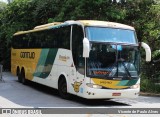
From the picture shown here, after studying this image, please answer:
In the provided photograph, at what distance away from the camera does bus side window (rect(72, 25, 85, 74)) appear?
15.4m

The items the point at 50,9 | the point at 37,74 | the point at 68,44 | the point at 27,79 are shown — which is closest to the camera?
the point at 68,44

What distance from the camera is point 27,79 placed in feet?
77.3

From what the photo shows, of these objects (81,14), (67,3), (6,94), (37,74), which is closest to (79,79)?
(6,94)

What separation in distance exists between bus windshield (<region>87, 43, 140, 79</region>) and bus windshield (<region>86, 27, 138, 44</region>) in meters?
0.28

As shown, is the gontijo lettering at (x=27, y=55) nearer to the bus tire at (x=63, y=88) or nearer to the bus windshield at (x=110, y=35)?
the bus tire at (x=63, y=88)

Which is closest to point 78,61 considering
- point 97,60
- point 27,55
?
point 97,60

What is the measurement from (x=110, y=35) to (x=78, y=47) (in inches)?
53.9

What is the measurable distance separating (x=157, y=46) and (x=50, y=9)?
10.7 metres

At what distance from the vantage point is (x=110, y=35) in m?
15.6

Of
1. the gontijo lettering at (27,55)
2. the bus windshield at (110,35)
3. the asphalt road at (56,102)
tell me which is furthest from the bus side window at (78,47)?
the gontijo lettering at (27,55)

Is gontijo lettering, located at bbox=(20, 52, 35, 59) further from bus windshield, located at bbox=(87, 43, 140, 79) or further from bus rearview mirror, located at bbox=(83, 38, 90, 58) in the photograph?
bus rearview mirror, located at bbox=(83, 38, 90, 58)

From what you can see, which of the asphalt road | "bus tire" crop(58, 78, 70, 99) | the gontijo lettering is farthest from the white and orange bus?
the gontijo lettering

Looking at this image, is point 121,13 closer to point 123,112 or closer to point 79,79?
point 79,79

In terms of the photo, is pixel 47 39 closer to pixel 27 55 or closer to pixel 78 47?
pixel 27 55
